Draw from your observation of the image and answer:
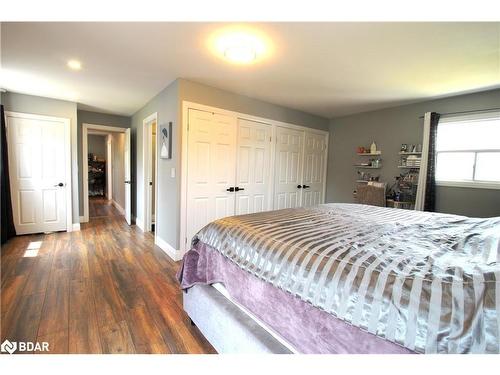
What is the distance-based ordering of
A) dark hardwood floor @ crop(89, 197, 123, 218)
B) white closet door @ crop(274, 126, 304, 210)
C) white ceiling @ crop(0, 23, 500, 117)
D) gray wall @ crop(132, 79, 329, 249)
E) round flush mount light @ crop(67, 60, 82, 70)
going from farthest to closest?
dark hardwood floor @ crop(89, 197, 123, 218) < white closet door @ crop(274, 126, 304, 210) < gray wall @ crop(132, 79, 329, 249) < round flush mount light @ crop(67, 60, 82, 70) < white ceiling @ crop(0, 23, 500, 117)

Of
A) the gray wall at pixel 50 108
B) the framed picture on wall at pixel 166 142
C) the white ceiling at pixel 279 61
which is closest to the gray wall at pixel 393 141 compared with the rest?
the white ceiling at pixel 279 61

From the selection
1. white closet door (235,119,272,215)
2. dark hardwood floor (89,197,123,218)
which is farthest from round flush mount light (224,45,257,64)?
dark hardwood floor (89,197,123,218)

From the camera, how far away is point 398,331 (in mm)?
780

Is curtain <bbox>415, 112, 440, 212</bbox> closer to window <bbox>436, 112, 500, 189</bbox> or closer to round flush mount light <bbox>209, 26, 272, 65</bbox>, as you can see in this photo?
window <bbox>436, 112, 500, 189</bbox>

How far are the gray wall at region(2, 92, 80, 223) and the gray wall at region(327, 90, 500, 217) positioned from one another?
502 centimetres

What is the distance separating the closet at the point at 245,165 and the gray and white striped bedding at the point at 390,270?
1499mm

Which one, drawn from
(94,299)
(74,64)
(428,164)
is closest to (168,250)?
(94,299)

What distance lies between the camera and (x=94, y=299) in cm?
208

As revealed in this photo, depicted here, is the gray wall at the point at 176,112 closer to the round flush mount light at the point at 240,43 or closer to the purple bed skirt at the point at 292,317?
the round flush mount light at the point at 240,43

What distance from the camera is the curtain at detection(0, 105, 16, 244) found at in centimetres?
341
